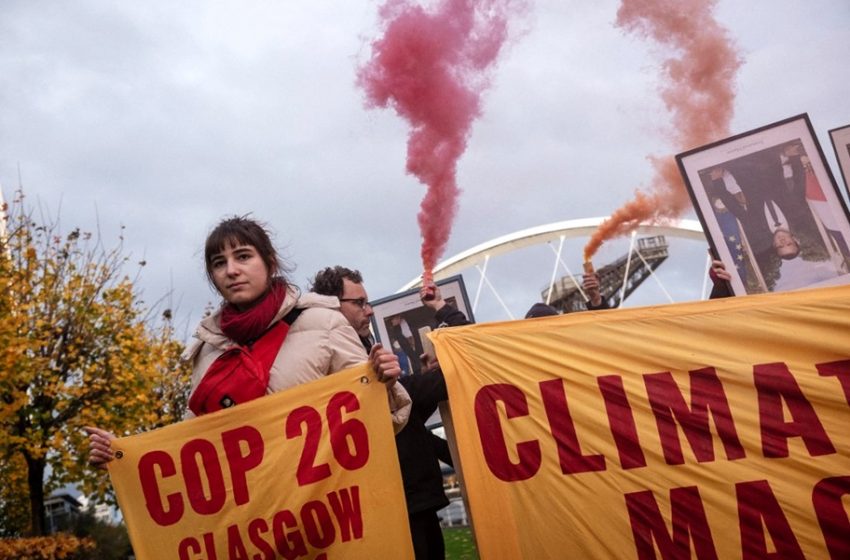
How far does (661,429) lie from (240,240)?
2.05 m

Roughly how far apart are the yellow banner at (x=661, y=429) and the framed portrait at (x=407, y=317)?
3.14 metres

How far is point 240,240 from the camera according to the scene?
141 inches

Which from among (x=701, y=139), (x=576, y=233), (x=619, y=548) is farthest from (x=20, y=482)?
(x=576, y=233)

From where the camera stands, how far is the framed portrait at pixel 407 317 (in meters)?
6.95

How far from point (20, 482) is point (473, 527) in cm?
1613

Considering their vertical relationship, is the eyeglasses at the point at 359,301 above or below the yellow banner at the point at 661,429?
above

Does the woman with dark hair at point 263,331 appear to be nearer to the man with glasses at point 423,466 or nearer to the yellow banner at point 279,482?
the yellow banner at point 279,482

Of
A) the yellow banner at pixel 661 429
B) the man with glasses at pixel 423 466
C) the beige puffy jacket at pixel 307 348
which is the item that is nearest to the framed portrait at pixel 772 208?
the yellow banner at pixel 661 429

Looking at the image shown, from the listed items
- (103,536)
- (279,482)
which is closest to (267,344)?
(279,482)

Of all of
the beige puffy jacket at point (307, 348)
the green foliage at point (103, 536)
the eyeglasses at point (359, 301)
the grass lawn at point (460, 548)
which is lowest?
the grass lawn at point (460, 548)

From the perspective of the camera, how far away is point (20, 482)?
54.4 feet

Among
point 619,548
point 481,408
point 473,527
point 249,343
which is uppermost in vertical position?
point 249,343

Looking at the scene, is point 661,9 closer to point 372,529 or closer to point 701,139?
point 701,139

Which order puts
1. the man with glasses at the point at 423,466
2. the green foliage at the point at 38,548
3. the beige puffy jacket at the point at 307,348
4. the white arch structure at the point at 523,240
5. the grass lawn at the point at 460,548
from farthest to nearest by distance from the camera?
the white arch structure at the point at 523,240 < the green foliage at the point at 38,548 < the grass lawn at the point at 460,548 < the man with glasses at the point at 423,466 < the beige puffy jacket at the point at 307,348
